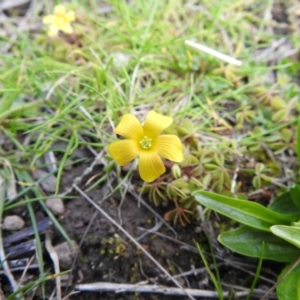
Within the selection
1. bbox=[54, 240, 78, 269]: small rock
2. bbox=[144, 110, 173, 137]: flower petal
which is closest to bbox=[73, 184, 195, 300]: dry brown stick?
bbox=[54, 240, 78, 269]: small rock

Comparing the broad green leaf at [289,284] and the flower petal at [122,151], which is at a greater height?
the flower petal at [122,151]

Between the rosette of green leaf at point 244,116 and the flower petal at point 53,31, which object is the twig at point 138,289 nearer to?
the rosette of green leaf at point 244,116

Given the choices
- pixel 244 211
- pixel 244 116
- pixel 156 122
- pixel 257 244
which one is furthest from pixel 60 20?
pixel 257 244

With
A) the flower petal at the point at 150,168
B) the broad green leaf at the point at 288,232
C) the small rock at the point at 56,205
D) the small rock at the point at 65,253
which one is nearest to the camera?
the broad green leaf at the point at 288,232

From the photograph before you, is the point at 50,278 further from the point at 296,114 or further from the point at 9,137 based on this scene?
the point at 296,114

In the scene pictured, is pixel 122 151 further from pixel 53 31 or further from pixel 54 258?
pixel 53 31

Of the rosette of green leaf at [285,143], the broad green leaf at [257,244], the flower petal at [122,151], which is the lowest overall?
the broad green leaf at [257,244]

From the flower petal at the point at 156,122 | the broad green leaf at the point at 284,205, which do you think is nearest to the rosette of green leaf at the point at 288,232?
the broad green leaf at the point at 284,205
